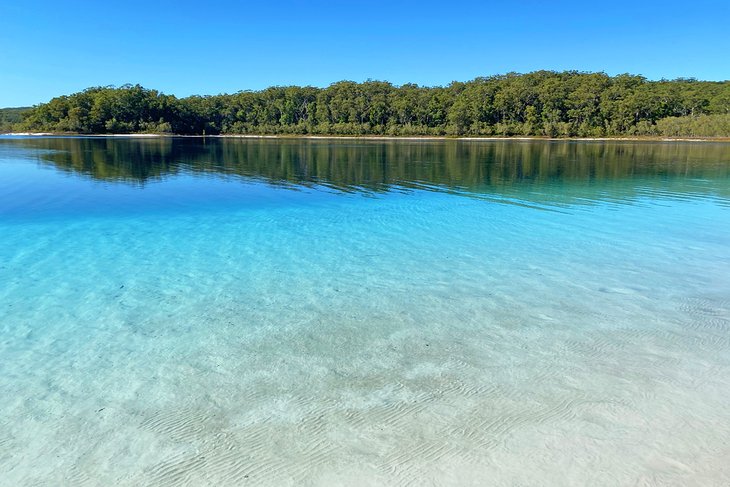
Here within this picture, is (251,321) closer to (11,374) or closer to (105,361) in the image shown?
Answer: (105,361)

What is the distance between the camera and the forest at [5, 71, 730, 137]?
109125 millimetres

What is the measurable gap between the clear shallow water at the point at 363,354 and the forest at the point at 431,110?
10924 centimetres

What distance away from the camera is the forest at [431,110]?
109125 millimetres

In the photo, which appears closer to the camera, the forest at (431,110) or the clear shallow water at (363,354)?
the clear shallow water at (363,354)

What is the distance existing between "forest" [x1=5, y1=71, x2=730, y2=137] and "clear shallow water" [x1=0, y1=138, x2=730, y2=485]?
109 m

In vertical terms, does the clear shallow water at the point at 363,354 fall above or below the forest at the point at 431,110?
below

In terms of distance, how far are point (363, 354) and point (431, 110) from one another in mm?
133688

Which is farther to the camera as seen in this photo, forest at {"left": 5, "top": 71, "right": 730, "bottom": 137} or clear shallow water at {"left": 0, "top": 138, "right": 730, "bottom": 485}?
forest at {"left": 5, "top": 71, "right": 730, "bottom": 137}

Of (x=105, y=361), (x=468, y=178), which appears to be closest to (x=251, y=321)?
(x=105, y=361)

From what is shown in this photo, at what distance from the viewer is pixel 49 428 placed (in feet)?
14.8

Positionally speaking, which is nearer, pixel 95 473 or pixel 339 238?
pixel 95 473

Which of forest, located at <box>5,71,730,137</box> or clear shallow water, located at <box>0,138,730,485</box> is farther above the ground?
forest, located at <box>5,71,730,137</box>

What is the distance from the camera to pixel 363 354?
240 inches

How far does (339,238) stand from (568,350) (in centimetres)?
785
